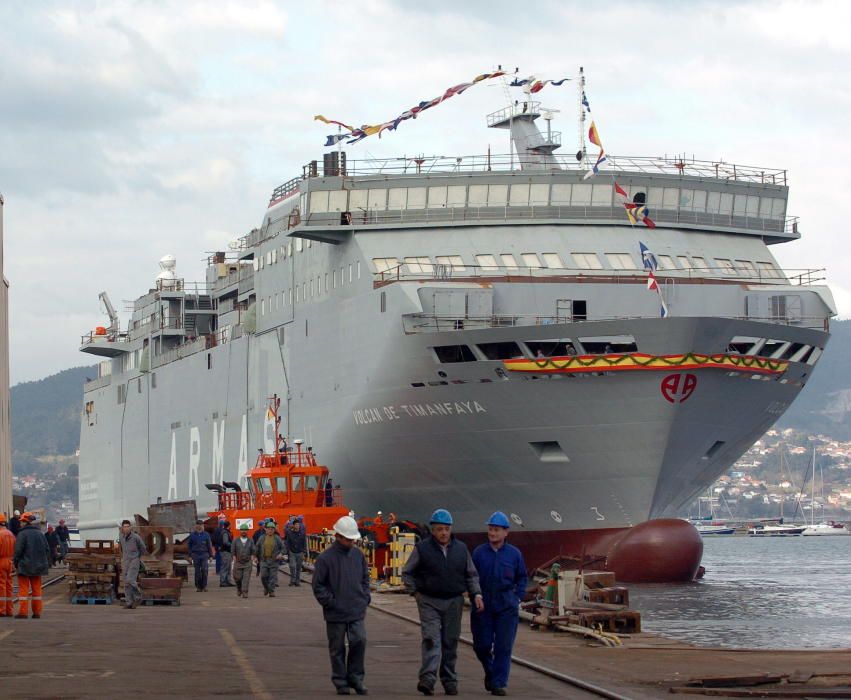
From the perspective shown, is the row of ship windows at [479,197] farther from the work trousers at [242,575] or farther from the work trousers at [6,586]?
the work trousers at [6,586]

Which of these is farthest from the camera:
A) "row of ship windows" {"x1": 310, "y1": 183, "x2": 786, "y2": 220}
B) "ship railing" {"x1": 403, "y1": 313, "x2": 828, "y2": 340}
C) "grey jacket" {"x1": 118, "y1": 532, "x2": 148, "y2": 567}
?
"row of ship windows" {"x1": 310, "y1": 183, "x2": 786, "y2": 220}

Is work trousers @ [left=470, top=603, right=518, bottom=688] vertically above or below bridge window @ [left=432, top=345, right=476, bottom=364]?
below

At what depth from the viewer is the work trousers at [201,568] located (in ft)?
104

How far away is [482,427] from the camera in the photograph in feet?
132

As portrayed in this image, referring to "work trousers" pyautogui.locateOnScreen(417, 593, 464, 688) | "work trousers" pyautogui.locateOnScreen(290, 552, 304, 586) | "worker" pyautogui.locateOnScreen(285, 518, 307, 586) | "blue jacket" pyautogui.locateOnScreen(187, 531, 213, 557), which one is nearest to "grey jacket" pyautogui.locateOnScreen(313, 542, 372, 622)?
"work trousers" pyautogui.locateOnScreen(417, 593, 464, 688)

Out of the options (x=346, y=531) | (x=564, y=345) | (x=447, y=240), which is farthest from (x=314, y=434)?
(x=346, y=531)

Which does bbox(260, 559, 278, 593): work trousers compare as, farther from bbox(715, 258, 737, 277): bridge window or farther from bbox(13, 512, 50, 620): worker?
bbox(715, 258, 737, 277): bridge window

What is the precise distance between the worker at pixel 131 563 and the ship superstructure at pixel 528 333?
1431 centimetres

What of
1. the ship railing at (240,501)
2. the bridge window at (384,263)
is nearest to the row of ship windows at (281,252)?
the bridge window at (384,263)

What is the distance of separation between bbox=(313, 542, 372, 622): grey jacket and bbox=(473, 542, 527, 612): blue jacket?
3.92 feet

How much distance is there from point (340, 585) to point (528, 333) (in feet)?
78.0

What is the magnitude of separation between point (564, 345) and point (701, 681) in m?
23.8

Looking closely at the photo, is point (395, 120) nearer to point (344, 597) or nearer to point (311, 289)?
point (311, 289)

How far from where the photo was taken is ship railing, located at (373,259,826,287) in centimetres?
4197
